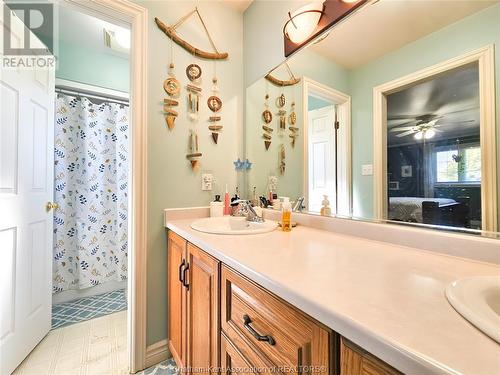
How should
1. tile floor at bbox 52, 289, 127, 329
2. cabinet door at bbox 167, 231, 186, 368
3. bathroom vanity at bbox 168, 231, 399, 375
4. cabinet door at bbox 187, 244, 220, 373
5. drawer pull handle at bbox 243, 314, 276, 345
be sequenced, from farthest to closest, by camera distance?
tile floor at bbox 52, 289, 127, 329 < cabinet door at bbox 167, 231, 186, 368 < cabinet door at bbox 187, 244, 220, 373 < drawer pull handle at bbox 243, 314, 276, 345 < bathroom vanity at bbox 168, 231, 399, 375

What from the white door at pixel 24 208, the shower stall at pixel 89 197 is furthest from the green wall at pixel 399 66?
the shower stall at pixel 89 197

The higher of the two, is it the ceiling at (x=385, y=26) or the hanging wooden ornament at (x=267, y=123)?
the ceiling at (x=385, y=26)

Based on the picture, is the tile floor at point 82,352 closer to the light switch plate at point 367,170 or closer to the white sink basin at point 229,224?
the white sink basin at point 229,224

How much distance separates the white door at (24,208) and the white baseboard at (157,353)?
0.70 meters

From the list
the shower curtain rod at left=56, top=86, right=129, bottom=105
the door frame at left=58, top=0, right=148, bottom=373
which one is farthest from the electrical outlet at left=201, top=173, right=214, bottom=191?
the shower curtain rod at left=56, top=86, right=129, bottom=105

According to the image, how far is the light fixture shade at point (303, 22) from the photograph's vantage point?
3.84 ft

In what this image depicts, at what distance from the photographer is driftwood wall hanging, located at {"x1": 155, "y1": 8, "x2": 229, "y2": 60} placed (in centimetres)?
141

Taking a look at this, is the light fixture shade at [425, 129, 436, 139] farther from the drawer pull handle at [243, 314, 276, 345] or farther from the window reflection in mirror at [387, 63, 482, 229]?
the drawer pull handle at [243, 314, 276, 345]

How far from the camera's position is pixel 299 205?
1330 mm

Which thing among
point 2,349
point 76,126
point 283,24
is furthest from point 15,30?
point 2,349

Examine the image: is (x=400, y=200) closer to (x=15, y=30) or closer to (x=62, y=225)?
(x=15, y=30)

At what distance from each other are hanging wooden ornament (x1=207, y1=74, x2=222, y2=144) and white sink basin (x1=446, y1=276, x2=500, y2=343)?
142 cm

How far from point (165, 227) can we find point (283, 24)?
142 cm

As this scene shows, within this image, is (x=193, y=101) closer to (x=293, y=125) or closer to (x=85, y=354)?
(x=293, y=125)
